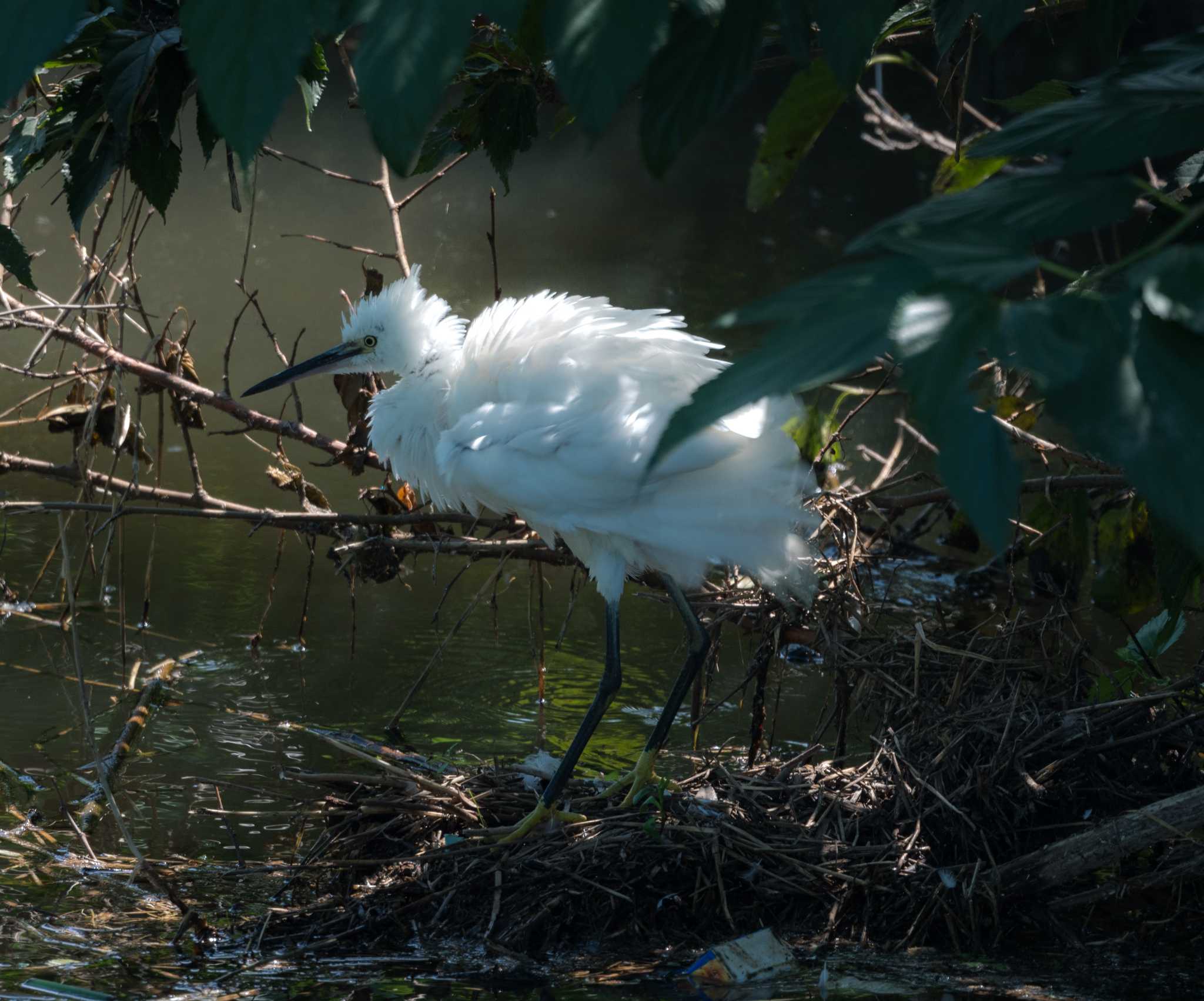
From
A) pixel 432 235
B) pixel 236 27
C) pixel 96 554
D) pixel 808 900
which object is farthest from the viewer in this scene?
pixel 432 235

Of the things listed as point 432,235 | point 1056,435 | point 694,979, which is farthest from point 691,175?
point 694,979

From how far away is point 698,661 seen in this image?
2861 mm

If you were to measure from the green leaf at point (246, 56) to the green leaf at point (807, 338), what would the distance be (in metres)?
0.22

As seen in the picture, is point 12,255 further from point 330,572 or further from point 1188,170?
point 330,572

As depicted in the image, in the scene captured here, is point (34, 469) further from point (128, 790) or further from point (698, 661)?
point (698, 661)

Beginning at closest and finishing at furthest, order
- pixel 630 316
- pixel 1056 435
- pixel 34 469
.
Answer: pixel 630 316
pixel 34 469
pixel 1056 435

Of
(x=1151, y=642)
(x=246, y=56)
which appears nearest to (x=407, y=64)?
(x=246, y=56)

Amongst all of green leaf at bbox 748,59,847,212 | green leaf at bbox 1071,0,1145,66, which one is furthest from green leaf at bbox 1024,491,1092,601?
green leaf at bbox 1071,0,1145,66

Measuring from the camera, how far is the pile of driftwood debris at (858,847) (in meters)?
2.07

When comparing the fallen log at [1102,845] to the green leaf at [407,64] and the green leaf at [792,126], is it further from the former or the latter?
the green leaf at [407,64]

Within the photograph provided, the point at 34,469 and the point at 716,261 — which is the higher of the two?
the point at 34,469

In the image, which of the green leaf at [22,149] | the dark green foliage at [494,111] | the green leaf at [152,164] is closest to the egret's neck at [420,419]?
the dark green foliage at [494,111]

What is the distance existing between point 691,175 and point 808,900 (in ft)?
19.7

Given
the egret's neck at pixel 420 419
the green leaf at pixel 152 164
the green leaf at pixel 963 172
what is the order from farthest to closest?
the egret's neck at pixel 420 419 < the green leaf at pixel 963 172 < the green leaf at pixel 152 164
